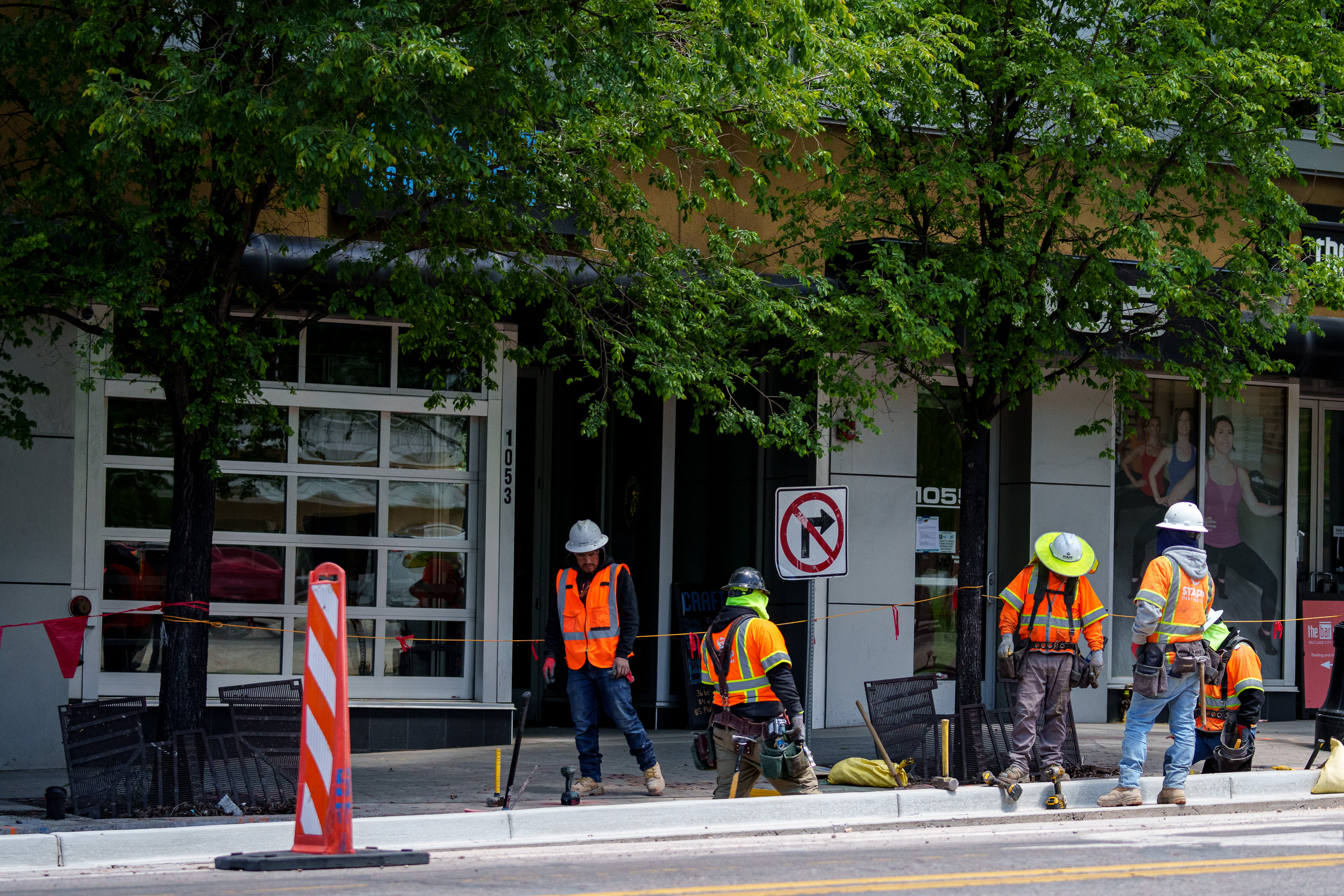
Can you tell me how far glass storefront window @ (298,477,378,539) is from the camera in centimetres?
1280

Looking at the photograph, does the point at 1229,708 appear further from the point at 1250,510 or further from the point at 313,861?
the point at 313,861

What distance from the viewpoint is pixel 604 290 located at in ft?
33.8

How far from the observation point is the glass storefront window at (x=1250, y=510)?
15680 mm

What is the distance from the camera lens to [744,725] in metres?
8.60

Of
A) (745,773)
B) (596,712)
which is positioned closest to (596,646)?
(596,712)

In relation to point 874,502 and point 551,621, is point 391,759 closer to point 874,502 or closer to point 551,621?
point 551,621

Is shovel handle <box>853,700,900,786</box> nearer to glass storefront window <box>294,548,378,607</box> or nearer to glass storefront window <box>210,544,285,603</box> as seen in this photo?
glass storefront window <box>294,548,378,607</box>

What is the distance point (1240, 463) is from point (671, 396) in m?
8.85

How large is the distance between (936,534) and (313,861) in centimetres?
912

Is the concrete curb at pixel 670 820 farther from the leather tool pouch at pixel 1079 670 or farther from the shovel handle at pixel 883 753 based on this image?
the leather tool pouch at pixel 1079 670

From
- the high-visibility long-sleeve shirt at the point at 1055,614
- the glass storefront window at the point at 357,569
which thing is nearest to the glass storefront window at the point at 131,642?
the glass storefront window at the point at 357,569

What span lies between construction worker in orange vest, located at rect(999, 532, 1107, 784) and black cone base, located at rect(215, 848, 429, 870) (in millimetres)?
4145

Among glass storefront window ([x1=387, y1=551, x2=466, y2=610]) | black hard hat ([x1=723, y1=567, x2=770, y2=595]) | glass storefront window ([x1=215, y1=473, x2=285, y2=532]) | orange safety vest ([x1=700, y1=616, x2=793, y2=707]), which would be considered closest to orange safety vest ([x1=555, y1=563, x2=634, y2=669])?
black hard hat ([x1=723, y1=567, x2=770, y2=595])

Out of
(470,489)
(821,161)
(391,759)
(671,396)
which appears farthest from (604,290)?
(391,759)
